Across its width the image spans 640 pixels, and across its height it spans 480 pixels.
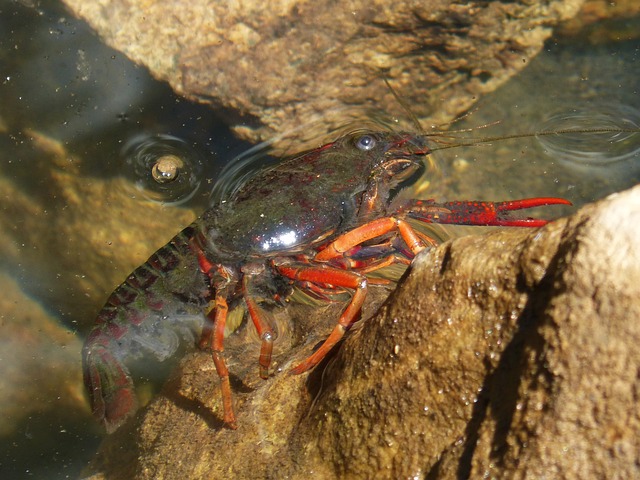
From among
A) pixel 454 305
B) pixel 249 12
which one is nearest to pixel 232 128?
pixel 249 12

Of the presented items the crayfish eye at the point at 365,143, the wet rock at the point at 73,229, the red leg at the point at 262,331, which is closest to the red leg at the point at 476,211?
the crayfish eye at the point at 365,143

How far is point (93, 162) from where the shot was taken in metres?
4.14

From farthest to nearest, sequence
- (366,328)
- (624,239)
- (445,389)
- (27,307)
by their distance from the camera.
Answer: (27,307)
(366,328)
(445,389)
(624,239)

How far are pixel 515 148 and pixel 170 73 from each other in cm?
268

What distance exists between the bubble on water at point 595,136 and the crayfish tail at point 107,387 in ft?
11.9

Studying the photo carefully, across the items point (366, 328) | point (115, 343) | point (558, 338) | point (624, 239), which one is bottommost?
point (115, 343)

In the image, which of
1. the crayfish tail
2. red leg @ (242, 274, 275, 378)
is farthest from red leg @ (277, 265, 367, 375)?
the crayfish tail

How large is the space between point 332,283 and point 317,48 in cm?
178

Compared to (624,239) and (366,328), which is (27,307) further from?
(624,239)

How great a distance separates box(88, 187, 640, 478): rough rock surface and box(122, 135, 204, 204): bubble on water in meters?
2.04

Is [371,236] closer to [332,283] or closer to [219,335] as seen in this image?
[332,283]

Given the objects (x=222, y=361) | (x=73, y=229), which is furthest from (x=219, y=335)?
(x=73, y=229)

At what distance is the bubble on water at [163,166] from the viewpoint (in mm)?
4121

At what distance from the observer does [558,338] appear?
4.83 feet
